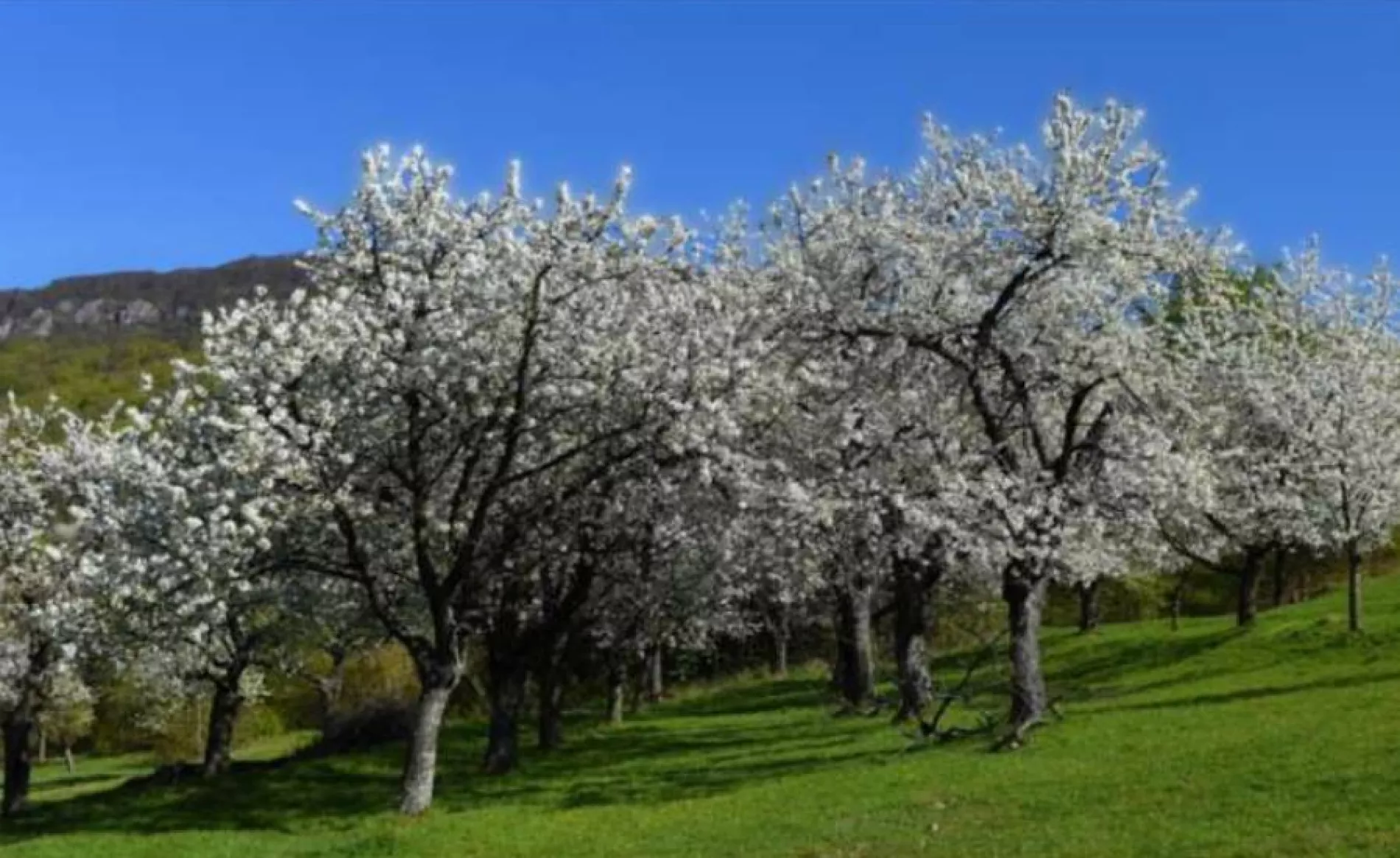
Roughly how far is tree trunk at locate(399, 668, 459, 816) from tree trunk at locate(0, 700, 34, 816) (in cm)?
1984

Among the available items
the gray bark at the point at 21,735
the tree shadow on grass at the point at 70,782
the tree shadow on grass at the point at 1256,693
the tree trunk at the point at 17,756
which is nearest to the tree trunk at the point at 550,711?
the gray bark at the point at 21,735

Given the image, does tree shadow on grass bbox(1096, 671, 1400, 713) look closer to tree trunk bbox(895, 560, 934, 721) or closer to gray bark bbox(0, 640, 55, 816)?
tree trunk bbox(895, 560, 934, 721)

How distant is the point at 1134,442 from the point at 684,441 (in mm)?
11232

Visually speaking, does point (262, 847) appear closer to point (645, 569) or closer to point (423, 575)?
point (423, 575)

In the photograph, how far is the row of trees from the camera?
94.2 ft

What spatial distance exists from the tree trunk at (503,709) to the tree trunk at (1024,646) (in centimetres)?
1337

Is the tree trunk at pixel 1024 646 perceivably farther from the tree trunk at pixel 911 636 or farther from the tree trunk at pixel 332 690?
the tree trunk at pixel 332 690

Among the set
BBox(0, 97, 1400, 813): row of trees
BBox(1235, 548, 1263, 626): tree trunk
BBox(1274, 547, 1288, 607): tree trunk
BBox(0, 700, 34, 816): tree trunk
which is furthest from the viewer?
BBox(1274, 547, 1288, 607): tree trunk

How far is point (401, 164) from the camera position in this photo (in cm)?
2939

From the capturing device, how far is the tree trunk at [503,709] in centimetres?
3828

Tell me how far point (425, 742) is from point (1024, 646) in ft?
45.3

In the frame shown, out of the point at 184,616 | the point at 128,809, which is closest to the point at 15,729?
the point at 128,809

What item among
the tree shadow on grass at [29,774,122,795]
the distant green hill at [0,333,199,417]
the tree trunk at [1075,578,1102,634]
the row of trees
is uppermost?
the distant green hill at [0,333,199,417]


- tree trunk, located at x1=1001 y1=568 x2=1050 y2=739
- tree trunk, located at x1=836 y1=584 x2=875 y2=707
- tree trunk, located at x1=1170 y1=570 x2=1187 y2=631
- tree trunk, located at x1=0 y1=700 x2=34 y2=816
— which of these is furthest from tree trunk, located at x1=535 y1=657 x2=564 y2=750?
tree trunk, located at x1=1170 y1=570 x2=1187 y2=631
